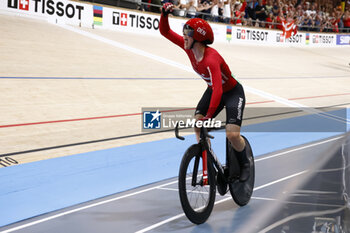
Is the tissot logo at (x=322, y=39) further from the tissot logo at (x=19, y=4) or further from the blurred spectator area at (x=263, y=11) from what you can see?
the tissot logo at (x=19, y=4)

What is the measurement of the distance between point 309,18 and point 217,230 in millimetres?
20307

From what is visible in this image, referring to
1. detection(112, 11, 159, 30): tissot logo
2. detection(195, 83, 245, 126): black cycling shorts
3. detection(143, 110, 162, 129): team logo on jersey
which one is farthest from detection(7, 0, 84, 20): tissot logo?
detection(195, 83, 245, 126): black cycling shorts

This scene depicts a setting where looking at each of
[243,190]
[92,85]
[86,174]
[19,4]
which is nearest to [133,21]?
[19,4]

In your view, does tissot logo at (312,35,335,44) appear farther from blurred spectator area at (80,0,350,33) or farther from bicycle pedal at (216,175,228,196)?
bicycle pedal at (216,175,228,196)

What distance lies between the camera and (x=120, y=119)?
5777 mm

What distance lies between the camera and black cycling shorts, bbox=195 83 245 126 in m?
2.94

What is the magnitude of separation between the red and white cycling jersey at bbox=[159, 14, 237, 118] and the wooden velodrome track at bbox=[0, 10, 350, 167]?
1.97 meters

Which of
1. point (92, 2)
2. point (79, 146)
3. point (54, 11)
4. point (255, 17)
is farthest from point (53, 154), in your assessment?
point (255, 17)

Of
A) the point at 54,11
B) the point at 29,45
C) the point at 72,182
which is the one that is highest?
the point at 54,11

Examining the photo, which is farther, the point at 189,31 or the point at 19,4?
the point at 19,4

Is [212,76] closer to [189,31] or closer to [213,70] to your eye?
[213,70]

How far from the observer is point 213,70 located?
2691 millimetres

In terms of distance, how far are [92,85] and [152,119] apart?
1340 mm

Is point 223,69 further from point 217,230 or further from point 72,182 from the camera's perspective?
point 72,182
